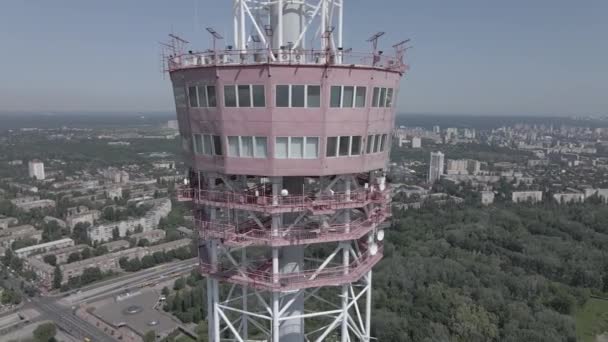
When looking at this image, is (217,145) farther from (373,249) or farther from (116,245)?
(116,245)

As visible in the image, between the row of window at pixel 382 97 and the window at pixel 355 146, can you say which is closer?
the window at pixel 355 146

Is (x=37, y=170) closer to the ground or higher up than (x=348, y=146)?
closer to the ground

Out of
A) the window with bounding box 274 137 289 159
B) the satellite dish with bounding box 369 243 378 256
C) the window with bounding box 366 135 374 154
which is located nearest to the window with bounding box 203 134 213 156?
the window with bounding box 274 137 289 159

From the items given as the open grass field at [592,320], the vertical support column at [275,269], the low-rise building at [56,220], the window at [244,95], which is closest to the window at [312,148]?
the vertical support column at [275,269]

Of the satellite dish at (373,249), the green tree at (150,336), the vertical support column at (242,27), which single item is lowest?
the green tree at (150,336)

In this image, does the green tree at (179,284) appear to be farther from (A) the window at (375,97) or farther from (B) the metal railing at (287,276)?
(A) the window at (375,97)

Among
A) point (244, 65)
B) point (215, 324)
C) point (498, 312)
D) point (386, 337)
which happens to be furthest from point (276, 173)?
point (498, 312)

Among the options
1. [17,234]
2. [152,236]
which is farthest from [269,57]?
[17,234]
